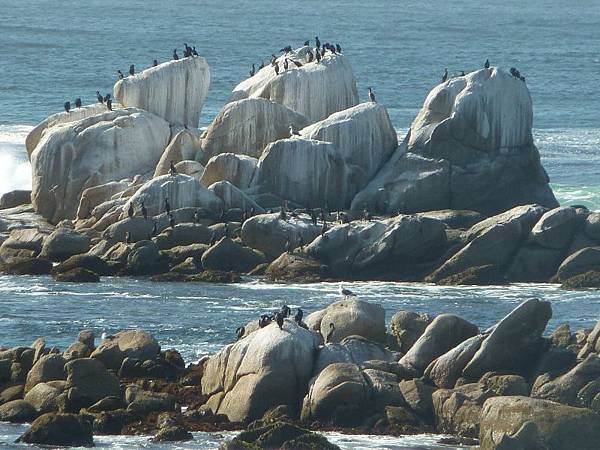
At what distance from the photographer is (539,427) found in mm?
35094

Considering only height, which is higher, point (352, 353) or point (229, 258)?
point (352, 353)

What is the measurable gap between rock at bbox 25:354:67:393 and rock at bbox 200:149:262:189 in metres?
21.6

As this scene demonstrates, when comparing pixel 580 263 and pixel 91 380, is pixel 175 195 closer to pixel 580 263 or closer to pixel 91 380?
pixel 580 263

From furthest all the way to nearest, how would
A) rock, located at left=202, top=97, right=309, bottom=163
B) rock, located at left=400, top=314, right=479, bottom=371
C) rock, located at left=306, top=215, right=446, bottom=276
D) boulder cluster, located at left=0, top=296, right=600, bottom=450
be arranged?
1. rock, located at left=202, top=97, right=309, bottom=163
2. rock, located at left=306, top=215, right=446, bottom=276
3. rock, located at left=400, top=314, right=479, bottom=371
4. boulder cluster, located at left=0, top=296, right=600, bottom=450

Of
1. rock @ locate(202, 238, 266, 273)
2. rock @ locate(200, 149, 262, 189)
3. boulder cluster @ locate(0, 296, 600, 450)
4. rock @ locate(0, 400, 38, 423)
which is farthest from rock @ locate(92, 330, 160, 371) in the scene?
rock @ locate(200, 149, 262, 189)

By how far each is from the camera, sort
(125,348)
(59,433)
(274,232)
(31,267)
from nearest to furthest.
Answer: (59,433) → (125,348) → (274,232) → (31,267)

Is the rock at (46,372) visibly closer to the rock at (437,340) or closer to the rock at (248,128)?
the rock at (437,340)

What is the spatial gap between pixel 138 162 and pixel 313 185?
6959mm

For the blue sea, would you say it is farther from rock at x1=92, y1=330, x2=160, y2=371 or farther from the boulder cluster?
rock at x1=92, y1=330, x2=160, y2=371

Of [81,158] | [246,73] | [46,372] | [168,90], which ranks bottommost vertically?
[246,73]

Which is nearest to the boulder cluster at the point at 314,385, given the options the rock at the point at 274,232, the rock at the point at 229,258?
the rock at the point at 229,258

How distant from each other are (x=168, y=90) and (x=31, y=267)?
1145 centimetres

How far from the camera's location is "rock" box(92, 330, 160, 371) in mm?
43000

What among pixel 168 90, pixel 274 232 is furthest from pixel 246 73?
pixel 274 232
